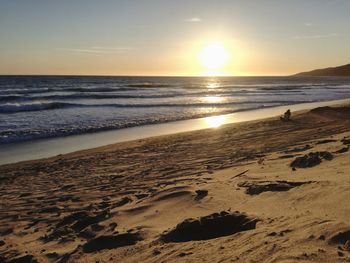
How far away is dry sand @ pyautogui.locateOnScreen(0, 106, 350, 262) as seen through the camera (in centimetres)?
373

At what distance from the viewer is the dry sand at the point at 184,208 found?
12.2ft

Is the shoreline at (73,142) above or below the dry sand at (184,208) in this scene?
below

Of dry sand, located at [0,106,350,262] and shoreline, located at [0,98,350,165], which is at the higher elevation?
dry sand, located at [0,106,350,262]

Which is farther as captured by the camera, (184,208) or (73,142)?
(73,142)

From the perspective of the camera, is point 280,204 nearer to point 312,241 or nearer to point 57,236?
point 312,241

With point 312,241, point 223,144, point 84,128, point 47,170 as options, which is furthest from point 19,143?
point 312,241

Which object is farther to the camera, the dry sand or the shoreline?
the shoreline

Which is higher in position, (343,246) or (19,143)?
(343,246)

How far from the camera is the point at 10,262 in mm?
4531

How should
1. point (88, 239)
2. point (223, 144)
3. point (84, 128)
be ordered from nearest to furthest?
1. point (88, 239)
2. point (223, 144)
3. point (84, 128)

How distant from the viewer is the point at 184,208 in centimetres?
546

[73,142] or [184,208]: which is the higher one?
[184,208]

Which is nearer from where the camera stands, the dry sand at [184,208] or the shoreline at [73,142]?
the dry sand at [184,208]

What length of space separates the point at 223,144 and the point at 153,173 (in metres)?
3.65
